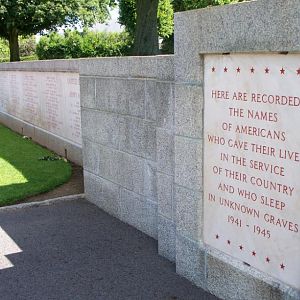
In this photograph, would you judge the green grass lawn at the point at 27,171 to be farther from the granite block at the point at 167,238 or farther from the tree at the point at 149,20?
the tree at the point at 149,20

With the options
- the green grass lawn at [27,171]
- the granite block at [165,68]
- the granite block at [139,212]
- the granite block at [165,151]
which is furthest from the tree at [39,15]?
the granite block at [165,151]

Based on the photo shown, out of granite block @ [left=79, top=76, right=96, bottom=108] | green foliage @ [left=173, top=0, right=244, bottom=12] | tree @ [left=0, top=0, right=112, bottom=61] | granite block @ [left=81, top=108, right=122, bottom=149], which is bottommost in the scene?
granite block @ [left=81, top=108, right=122, bottom=149]

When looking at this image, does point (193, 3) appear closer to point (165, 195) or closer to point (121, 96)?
Result: point (121, 96)

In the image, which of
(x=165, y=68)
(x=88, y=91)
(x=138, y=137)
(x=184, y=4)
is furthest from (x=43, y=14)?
(x=165, y=68)

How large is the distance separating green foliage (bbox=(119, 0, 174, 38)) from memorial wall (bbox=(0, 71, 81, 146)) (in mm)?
13431

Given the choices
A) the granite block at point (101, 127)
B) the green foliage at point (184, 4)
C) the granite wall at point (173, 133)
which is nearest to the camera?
the granite wall at point (173, 133)

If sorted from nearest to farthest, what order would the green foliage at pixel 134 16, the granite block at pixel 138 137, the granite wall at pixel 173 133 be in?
the granite wall at pixel 173 133 < the granite block at pixel 138 137 < the green foliage at pixel 134 16

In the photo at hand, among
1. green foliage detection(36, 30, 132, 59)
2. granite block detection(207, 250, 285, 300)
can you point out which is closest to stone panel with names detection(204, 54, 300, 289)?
granite block detection(207, 250, 285, 300)

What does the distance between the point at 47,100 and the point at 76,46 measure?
1349 cm

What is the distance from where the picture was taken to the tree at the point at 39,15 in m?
23.6

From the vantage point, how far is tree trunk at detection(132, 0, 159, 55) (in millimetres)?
15203

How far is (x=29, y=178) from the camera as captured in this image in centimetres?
824

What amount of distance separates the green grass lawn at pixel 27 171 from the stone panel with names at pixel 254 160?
3.93 m

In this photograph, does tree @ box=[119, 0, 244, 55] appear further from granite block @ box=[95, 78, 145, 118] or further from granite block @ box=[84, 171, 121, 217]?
granite block @ box=[95, 78, 145, 118]
